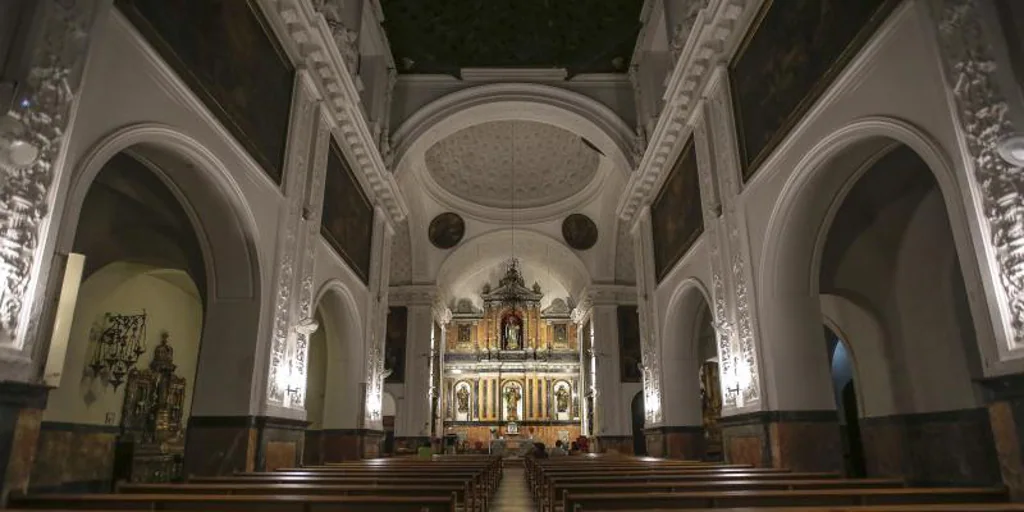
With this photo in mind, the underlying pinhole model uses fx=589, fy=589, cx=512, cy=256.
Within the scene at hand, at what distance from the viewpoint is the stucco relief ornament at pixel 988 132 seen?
3.71 metres

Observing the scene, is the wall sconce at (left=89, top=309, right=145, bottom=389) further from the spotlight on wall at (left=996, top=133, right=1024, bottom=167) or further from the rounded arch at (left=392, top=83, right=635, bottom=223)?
the spotlight on wall at (left=996, top=133, right=1024, bottom=167)

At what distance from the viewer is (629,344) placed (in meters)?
19.9

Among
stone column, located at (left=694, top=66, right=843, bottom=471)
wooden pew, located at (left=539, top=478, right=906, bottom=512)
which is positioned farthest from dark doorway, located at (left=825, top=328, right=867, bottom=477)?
wooden pew, located at (left=539, top=478, right=906, bottom=512)

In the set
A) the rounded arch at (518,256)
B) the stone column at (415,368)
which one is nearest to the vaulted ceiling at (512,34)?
the rounded arch at (518,256)

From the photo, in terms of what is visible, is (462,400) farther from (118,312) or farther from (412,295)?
(118,312)

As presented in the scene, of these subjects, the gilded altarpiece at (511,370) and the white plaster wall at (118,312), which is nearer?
the white plaster wall at (118,312)

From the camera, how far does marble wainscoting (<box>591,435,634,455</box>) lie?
1820cm

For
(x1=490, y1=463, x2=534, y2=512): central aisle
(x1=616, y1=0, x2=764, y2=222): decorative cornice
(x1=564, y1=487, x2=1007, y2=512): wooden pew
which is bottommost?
(x1=490, y1=463, x2=534, y2=512): central aisle

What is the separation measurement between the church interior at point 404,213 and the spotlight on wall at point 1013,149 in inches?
1.0

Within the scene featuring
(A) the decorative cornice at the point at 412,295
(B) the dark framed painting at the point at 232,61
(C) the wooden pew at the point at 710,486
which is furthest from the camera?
(A) the decorative cornice at the point at 412,295

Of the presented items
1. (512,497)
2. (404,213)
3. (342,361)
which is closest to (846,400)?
(512,497)

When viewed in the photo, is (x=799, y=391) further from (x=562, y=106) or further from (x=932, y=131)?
(x=562, y=106)

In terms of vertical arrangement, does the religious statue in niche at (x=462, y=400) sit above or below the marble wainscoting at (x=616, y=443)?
above

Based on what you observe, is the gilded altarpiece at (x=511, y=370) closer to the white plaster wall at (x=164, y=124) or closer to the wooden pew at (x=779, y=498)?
the white plaster wall at (x=164, y=124)
